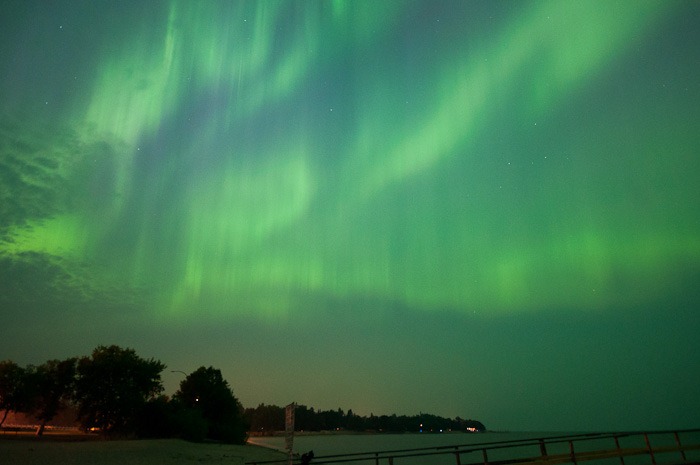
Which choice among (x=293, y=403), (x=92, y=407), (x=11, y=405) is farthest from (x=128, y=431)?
(x=293, y=403)

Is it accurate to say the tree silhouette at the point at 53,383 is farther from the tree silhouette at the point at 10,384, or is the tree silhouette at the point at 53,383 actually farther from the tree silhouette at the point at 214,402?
the tree silhouette at the point at 214,402

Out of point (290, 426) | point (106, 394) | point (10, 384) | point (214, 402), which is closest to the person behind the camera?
point (290, 426)

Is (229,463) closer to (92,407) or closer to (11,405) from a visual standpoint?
(92,407)

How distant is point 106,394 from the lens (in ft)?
178

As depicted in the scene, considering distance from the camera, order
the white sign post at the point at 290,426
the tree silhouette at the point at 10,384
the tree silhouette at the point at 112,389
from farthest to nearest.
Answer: the tree silhouette at the point at 10,384 < the tree silhouette at the point at 112,389 < the white sign post at the point at 290,426

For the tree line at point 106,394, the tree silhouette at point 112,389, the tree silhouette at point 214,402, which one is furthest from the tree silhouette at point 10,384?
the tree silhouette at point 214,402

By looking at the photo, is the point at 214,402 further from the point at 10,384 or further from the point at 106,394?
the point at 10,384

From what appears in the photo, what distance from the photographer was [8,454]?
29719 mm

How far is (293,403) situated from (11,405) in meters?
69.3

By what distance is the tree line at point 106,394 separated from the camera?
179ft

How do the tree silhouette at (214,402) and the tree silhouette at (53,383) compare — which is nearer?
the tree silhouette at (53,383)

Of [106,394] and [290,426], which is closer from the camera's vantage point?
[290,426]

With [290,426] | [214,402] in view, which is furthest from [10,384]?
[290,426]

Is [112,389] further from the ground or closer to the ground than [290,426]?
further from the ground
